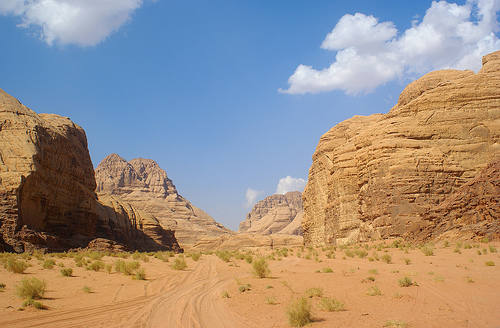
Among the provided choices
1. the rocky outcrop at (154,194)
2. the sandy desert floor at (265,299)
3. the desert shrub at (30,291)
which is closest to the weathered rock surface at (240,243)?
the rocky outcrop at (154,194)

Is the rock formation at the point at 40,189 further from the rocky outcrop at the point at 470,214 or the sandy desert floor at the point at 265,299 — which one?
the rocky outcrop at the point at 470,214

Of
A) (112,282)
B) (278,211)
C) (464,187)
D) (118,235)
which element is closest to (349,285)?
(112,282)

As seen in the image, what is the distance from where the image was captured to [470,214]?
72.7 feet

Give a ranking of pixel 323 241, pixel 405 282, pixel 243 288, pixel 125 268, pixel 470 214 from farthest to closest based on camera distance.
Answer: pixel 323 241, pixel 470 214, pixel 125 268, pixel 243 288, pixel 405 282

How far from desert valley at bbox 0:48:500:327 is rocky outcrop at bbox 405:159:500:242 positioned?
9 cm

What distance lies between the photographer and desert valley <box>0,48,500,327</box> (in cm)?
798

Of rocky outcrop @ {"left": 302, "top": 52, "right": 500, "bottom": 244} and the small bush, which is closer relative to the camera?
the small bush

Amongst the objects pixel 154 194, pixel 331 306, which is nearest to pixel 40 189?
pixel 331 306

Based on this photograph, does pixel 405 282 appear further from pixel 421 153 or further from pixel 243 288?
pixel 421 153

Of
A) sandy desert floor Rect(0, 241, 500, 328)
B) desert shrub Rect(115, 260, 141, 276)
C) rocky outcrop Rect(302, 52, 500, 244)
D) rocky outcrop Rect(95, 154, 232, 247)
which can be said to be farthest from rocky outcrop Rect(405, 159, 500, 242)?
rocky outcrop Rect(95, 154, 232, 247)

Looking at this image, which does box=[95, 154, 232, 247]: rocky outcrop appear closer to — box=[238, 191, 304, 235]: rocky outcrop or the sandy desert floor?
box=[238, 191, 304, 235]: rocky outcrop

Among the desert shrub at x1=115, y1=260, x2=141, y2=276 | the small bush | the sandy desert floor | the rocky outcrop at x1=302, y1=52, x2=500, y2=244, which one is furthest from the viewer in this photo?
the rocky outcrop at x1=302, y1=52, x2=500, y2=244

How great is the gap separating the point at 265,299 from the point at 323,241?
35.6 meters

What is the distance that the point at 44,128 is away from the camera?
1468 inches
